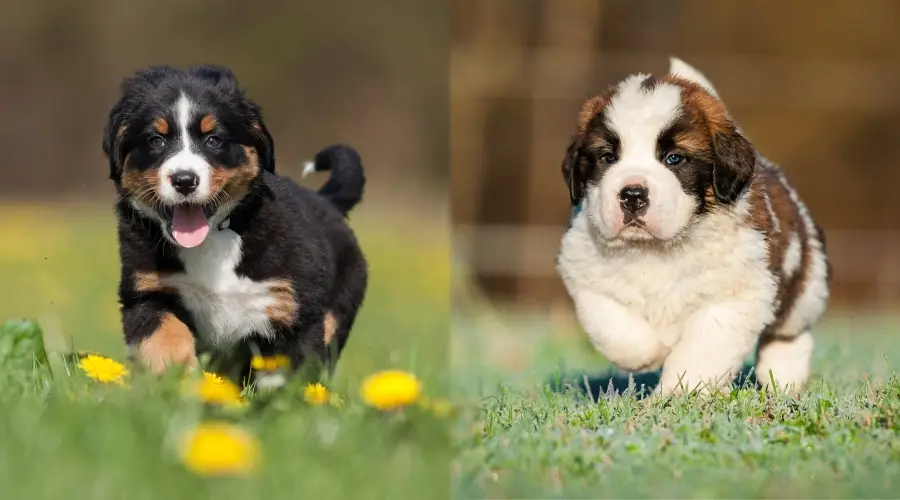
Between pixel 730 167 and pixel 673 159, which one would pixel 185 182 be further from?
pixel 730 167

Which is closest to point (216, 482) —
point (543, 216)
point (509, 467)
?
point (509, 467)

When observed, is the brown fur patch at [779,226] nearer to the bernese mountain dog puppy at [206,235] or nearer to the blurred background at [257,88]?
the bernese mountain dog puppy at [206,235]

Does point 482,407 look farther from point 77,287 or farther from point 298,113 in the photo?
point 298,113

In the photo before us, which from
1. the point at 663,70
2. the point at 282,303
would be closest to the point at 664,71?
the point at 663,70

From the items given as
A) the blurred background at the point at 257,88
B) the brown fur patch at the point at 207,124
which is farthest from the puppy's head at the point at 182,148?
the blurred background at the point at 257,88

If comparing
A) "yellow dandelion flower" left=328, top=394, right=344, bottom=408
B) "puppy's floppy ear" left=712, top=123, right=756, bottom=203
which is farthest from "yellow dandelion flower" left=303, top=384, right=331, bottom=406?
"puppy's floppy ear" left=712, top=123, right=756, bottom=203
